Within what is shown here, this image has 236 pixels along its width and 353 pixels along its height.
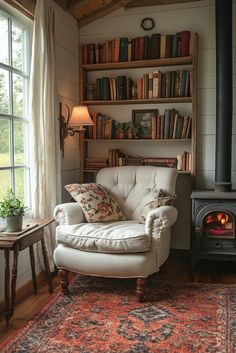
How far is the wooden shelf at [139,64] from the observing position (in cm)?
372

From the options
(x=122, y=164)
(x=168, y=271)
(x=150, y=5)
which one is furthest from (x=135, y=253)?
(x=150, y=5)

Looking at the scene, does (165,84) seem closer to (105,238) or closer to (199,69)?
(199,69)

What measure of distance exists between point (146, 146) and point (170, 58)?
95 centimetres

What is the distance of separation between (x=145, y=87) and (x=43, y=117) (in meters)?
1.27

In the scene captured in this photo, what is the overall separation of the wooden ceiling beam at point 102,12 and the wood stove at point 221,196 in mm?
1087

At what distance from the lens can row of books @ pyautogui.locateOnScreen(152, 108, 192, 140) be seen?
376 cm

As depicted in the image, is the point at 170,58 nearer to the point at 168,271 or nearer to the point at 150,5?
the point at 150,5

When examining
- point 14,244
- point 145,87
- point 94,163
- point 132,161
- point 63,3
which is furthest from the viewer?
point 94,163

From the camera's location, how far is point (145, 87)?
3848 millimetres

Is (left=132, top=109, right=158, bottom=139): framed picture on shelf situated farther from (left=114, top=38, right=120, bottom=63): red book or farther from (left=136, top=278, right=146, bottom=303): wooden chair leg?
(left=136, top=278, right=146, bottom=303): wooden chair leg

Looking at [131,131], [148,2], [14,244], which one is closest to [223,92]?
[131,131]

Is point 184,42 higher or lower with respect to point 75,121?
higher

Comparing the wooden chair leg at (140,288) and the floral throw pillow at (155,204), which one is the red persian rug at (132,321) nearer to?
the wooden chair leg at (140,288)

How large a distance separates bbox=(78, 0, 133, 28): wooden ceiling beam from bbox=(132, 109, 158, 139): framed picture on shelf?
1.12m
